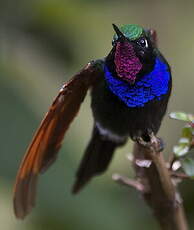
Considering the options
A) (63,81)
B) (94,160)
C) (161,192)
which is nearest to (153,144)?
(161,192)

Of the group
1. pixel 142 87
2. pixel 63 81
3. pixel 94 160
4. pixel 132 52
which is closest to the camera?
pixel 132 52

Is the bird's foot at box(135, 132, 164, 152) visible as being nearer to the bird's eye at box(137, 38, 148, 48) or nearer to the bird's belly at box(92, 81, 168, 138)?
the bird's belly at box(92, 81, 168, 138)

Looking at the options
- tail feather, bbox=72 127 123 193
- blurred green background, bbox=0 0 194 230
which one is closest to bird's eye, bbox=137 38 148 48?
tail feather, bbox=72 127 123 193

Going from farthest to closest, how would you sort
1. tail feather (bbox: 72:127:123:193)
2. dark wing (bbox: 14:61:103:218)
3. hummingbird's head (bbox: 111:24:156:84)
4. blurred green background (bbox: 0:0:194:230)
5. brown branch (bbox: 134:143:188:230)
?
blurred green background (bbox: 0:0:194:230) < tail feather (bbox: 72:127:123:193) < dark wing (bbox: 14:61:103:218) < hummingbird's head (bbox: 111:24:156:84) < brown branch (bbox: 134:143:188:230)

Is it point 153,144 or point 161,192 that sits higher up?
point 153,144

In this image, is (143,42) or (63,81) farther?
(63,81)

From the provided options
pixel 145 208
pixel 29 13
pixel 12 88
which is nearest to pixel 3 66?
pixel 12 88

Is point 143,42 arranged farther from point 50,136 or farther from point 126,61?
point 50,136
